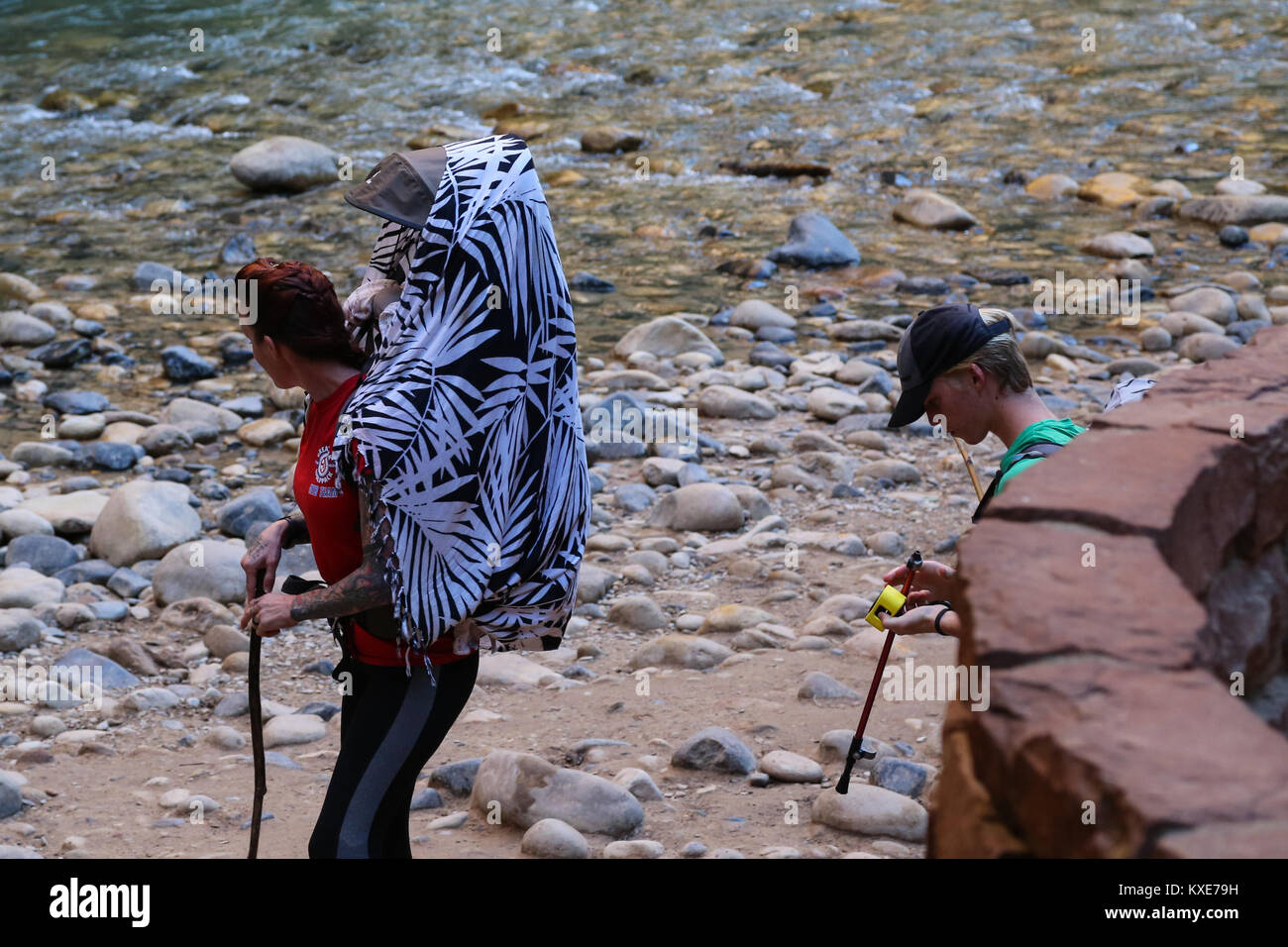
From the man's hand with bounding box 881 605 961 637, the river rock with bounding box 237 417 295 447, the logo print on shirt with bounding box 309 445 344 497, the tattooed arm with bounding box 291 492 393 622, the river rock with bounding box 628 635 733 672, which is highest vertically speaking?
the logo print on shirt with bounding box 309 445 344 497

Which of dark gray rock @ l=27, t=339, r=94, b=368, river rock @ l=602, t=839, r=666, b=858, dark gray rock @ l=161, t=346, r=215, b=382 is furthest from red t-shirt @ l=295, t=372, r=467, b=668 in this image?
dark gray rock @ l=27, t=339, r=94, b=368

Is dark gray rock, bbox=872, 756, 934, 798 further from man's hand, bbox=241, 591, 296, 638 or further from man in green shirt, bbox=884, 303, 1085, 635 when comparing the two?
man's hand, bbox=241, 591, 296, 638

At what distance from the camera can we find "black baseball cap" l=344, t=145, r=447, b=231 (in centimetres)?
303

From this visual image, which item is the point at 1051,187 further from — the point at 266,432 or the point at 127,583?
the point at 127,583

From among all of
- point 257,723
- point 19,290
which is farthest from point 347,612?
point 19,290

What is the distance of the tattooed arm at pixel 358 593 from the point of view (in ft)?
9.88

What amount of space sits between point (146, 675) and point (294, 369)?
2.67 m

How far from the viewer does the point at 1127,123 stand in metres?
14.0

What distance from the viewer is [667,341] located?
900cm

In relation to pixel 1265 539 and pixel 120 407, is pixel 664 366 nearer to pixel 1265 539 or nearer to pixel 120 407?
pixel 120 407

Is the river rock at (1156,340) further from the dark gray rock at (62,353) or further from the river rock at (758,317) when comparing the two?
the dark gray rock at (62,353)

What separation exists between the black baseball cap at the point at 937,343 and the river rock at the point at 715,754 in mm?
1562

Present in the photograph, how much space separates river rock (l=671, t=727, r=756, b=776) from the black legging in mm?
1644

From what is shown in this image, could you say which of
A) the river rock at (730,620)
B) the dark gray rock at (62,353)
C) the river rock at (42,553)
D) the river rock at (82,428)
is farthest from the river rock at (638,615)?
the dark gray rock at (62,353)
